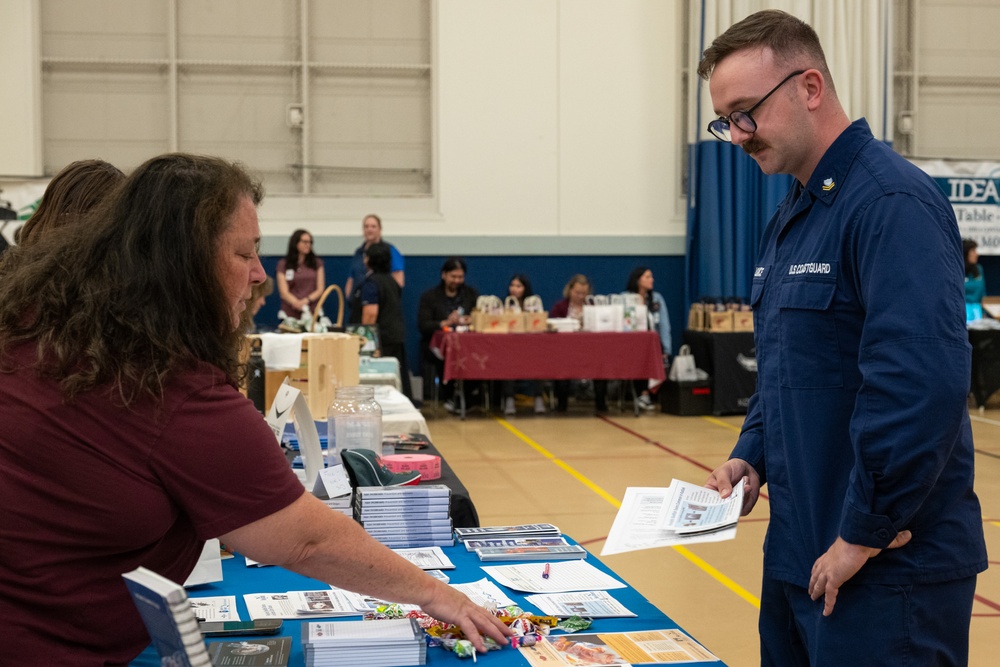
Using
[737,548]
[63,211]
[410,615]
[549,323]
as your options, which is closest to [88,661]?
[410,615]

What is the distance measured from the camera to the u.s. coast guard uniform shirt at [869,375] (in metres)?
1.34

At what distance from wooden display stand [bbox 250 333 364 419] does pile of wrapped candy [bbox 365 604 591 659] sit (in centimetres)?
220

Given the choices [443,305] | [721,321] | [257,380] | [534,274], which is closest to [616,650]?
[257,380]

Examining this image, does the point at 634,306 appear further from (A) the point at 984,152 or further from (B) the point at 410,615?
(B) the point at 410,615

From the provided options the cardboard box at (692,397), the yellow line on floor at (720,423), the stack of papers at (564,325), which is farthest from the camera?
the cardboard box at (692,397)

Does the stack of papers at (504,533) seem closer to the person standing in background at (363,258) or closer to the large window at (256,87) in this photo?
the person standing in background at (363,258)

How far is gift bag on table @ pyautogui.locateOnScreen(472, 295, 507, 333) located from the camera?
8.16 meters

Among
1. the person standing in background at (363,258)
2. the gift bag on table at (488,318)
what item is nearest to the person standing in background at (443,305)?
the person standing in background at (363,258)

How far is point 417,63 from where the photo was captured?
33.7 feet

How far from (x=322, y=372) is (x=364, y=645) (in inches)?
96.2

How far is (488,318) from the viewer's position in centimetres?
816

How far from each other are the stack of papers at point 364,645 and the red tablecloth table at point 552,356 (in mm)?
6568

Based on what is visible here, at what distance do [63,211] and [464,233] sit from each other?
790cm

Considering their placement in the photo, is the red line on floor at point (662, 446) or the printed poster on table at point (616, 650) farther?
the red line on floor at point (662, 446)
